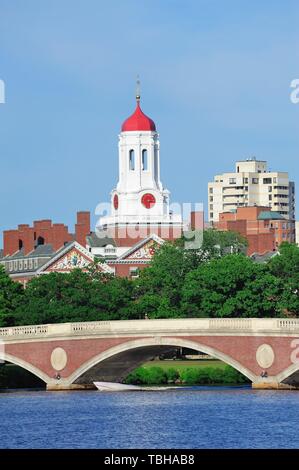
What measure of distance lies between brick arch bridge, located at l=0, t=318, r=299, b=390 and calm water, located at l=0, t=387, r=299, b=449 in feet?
5.13

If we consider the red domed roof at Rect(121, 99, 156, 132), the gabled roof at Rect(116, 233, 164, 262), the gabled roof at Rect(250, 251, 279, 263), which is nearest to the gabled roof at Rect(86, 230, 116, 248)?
the gabled roof at Rect(116, 233, 164, 262)

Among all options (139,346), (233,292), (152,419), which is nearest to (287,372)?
(139,346)

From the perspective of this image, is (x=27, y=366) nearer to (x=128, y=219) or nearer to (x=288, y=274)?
(x=288, y=274)

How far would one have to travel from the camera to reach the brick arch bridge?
102 meters

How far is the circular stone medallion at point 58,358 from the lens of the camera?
4242 inches

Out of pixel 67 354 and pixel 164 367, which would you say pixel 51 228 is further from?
pixel 67 354

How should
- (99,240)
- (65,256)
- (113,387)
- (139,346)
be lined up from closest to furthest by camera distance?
(139,346), (113,387), (65,256), (99,240)

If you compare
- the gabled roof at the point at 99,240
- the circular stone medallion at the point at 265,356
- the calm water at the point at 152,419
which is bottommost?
the calm water at the point at 152,419

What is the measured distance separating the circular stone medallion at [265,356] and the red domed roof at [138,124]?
230 ft

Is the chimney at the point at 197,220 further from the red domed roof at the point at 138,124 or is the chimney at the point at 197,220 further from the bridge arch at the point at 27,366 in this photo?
the bridge arch at the point at 27,366

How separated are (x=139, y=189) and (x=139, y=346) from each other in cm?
6727

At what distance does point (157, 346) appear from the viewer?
107 m

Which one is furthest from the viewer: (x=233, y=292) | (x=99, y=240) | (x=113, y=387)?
(x=99, y=240)

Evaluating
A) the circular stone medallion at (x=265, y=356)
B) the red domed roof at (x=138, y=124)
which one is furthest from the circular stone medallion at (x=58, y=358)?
the red domed roof at (x=138, y=124)
